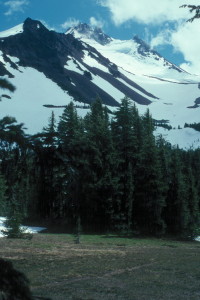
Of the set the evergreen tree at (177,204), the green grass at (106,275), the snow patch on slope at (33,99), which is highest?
the snow patch on slope at (33,99)

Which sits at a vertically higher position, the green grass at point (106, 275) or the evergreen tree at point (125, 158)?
the evergreen tree at point (125, 158)

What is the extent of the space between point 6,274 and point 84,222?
149ft

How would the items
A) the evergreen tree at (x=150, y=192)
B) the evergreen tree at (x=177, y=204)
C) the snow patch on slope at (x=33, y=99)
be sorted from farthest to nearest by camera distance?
the snow patch on slope at (x=33, y=99)
the evergreen tree at (x=177, y=204)
the evergreen tree at (x=150, y=192)

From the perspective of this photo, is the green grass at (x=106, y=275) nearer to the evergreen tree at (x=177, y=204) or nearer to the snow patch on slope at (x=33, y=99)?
the evergreen tree at (x=177, y=204)

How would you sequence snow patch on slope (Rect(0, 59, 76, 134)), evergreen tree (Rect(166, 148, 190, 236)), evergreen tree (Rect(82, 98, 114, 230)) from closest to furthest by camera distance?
evergreen tree (Rect(82, 98, 114, 230)) → evergreen tree (Rect(166, 148, 190, 236)) → snow patch on slope (Rect(0, 59, 76, 134))

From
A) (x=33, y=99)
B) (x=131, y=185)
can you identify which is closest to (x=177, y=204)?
(x=131, y=185)

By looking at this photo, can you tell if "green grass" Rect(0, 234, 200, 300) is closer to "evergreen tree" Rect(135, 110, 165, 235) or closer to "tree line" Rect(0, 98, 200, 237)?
"tree line" Rect(0, 98, 200, 237)

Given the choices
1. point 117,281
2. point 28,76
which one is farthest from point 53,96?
point 117,281

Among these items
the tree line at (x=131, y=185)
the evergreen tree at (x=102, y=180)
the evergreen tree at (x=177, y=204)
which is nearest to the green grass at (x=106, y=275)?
the tree line at (x=131, y=185)

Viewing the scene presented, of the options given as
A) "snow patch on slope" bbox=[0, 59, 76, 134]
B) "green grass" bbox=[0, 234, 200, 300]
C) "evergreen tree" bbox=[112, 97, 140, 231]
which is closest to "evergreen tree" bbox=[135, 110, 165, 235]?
"evergreen tree" bbox=[112, 97, 140, 231]

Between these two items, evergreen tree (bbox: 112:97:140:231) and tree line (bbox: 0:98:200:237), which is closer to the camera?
tree line (bbox: 0:98:200:237)

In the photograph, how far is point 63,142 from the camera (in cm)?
473

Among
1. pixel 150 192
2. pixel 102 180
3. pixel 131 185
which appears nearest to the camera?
pixel 102 180

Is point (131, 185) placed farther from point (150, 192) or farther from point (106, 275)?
point (106, 275)
